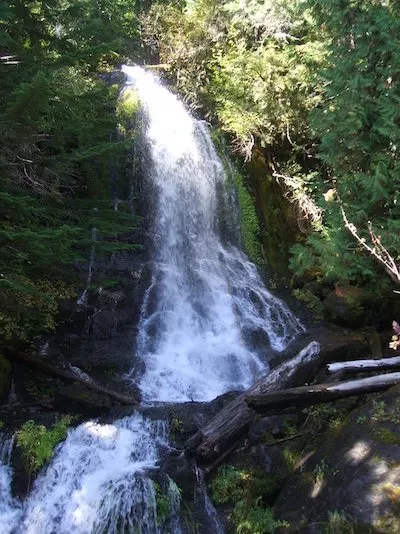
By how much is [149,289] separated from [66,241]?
187 inches

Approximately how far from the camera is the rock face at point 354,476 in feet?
14.4

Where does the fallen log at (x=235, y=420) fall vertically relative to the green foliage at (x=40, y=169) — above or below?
below

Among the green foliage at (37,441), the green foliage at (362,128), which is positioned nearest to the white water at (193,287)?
the green foliage at (37,441)

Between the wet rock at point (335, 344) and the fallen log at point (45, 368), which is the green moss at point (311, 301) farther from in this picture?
the fallen log at point (45, 368)

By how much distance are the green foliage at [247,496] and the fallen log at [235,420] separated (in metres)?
0.30

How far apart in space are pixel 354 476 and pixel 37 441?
4.31 metres

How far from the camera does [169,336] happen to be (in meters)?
10.5

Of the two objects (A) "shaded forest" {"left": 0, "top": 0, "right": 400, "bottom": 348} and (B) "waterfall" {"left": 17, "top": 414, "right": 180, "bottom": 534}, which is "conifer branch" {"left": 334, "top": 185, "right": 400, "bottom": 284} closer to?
(A) "shaded forest" {"left": 0, "top": 0, "right": 400, "bottom": 348}

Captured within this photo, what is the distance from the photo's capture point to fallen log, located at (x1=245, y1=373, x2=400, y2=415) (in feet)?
19.2

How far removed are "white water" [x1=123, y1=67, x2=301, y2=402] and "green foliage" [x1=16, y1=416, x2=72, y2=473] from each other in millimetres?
2238

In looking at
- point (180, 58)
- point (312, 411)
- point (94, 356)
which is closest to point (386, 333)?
point (312, 411)

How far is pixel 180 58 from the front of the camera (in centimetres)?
1702

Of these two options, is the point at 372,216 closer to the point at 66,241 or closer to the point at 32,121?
the point at 66,241

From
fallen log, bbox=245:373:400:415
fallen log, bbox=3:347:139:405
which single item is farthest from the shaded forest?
fallen log, bbox=245:373:400:415
